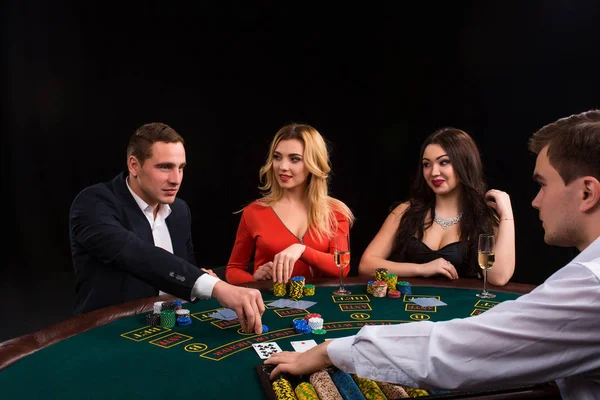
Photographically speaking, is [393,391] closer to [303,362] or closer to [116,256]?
[303,362]

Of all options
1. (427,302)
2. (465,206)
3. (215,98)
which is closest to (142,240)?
(427,302)

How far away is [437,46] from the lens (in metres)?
5.11

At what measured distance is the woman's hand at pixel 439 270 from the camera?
8.69 ft

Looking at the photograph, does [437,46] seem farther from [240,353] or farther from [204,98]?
[240,353]

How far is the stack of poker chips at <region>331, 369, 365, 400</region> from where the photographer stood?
49.1 inches

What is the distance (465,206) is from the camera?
3.21 meters

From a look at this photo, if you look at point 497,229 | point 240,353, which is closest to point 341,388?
point 240,353

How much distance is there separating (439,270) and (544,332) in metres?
1.66

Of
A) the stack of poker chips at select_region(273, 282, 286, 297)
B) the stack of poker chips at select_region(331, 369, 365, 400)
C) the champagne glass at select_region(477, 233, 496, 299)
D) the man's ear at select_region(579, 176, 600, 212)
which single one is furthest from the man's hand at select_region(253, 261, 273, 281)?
the man's ear at select_region(579, 176, 600, 212)

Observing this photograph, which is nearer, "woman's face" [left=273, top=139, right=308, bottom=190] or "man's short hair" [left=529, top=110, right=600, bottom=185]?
"man's short hair" [left=529, top=110, right=600, bottom=185]

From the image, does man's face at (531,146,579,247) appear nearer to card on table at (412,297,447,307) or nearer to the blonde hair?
card on table at (412,297,447,307)

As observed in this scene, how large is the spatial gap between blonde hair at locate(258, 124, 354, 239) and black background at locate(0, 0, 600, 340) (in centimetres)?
217

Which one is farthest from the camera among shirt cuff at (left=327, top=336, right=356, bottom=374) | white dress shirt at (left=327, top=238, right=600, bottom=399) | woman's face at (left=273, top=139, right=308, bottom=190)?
woman's face at (left=273, top=139, right=308, bottom=190)

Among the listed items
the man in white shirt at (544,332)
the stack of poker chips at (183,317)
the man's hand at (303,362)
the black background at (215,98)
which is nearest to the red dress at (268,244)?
the stack of poker chips at (183,317)
